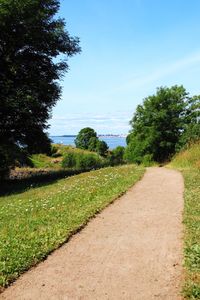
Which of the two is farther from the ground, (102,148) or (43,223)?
(102,148)

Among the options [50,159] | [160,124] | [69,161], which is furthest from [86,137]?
[160,124]

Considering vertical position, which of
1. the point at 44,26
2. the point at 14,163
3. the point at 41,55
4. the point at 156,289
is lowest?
the point at 156,289

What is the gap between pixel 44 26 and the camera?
1257 inches

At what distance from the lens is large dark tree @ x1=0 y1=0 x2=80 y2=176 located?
28.7 m

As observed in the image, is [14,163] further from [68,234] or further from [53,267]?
[53,267]

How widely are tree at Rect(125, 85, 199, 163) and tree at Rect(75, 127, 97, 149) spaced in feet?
242

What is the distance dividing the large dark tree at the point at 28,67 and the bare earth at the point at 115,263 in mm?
17044

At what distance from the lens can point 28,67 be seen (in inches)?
1230

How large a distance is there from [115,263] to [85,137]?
115 meters

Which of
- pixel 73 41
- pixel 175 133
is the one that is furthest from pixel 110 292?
pixel 175 133

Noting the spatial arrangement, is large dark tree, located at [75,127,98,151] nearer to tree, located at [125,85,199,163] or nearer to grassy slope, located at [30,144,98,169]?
grassy slope, located at [30,144,98,169]

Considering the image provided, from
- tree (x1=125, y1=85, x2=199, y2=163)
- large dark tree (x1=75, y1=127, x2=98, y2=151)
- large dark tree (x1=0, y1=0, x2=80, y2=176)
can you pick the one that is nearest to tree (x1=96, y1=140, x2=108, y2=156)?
large dark tree (x1=75, y1=127, x2=98, y2=151)

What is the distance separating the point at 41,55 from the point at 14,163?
334 inches

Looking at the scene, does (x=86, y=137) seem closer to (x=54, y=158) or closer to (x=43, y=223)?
(x=54, y=158)
